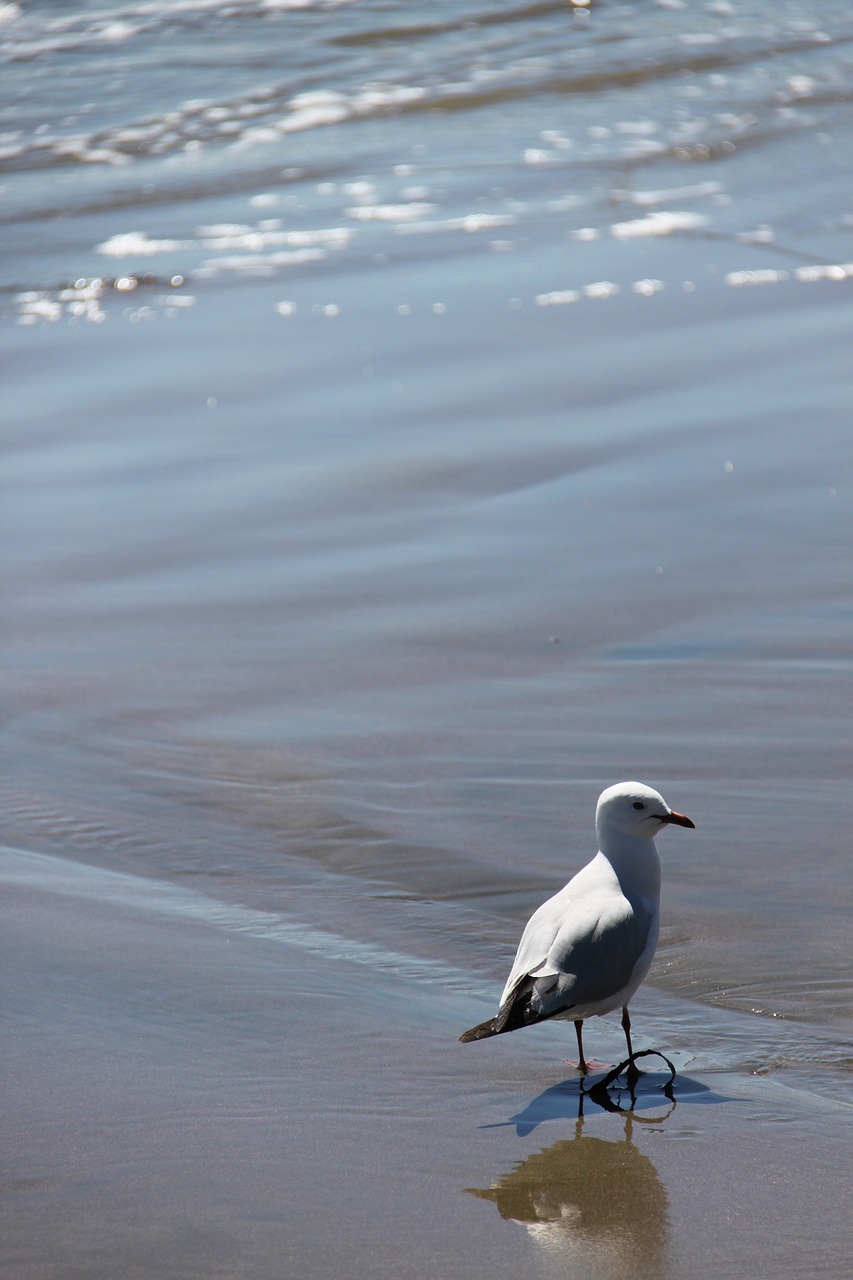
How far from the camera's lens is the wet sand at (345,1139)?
2.54 metres

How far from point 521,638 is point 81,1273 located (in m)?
2.95

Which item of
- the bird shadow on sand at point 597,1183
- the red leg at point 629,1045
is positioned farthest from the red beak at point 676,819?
the bird shadow on sand at point 597,1183

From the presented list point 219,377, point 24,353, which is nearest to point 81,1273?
point 219,377

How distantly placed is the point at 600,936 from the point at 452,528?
3104 millimetres

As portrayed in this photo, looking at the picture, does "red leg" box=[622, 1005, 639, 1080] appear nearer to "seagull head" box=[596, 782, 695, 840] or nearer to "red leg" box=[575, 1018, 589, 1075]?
"red leg" box=[575, 1018, 589, 1075]

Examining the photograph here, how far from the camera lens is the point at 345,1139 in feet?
9.34

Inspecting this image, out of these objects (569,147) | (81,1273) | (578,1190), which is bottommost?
(569,147)

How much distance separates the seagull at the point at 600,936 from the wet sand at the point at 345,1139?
182 millimetres

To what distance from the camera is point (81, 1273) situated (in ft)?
8.14

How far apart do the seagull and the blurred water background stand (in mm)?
275

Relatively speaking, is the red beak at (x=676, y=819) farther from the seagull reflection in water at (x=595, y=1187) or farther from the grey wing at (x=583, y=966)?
the seagull reflection in water at (x=595, y=1187)

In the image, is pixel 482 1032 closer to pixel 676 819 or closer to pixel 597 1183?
pixel 597 1183

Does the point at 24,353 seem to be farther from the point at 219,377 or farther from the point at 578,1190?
the point at 578,1190

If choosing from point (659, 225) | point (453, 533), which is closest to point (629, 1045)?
point (453, 533)
